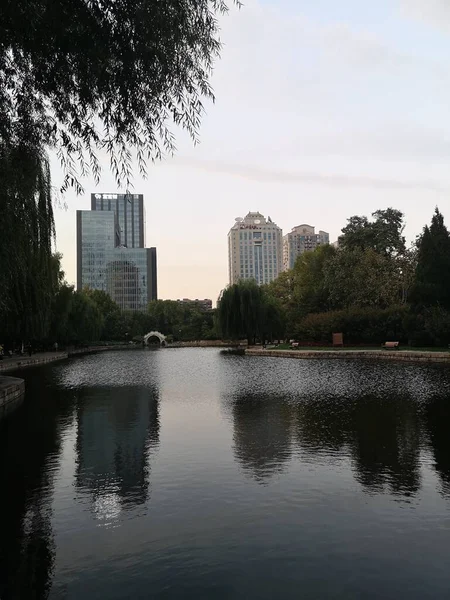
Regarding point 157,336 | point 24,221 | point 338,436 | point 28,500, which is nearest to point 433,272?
point 338,436

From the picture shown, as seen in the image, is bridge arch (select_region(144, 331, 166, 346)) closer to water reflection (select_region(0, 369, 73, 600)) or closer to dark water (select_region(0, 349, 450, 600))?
dark water (select_region(0, 349, 450, 600))

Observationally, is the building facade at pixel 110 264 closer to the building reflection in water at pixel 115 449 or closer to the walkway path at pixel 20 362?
the walkway path at pixel 20 362

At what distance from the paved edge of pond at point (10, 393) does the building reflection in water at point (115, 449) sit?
211cm

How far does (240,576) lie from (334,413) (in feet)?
28.5

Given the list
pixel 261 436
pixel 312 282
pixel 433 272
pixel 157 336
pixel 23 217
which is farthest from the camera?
pixel 157 336

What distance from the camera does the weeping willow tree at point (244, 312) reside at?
51.6m

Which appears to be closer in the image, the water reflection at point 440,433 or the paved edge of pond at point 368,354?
the water reflection at point 440,433

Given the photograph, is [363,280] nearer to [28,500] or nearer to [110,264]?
[28,500]

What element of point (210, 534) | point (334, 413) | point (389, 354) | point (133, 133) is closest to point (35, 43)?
point (133, 133)

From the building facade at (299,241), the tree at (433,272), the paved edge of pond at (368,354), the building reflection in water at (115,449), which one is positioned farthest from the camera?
the building facade at (299,241)

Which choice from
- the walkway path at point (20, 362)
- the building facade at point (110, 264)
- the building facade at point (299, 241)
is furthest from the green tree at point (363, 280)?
the building facade at point (110, 264)

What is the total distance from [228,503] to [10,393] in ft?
40.0

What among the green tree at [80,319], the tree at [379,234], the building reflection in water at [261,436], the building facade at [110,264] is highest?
the building facade at [110,264]

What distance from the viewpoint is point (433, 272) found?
3503 cm
